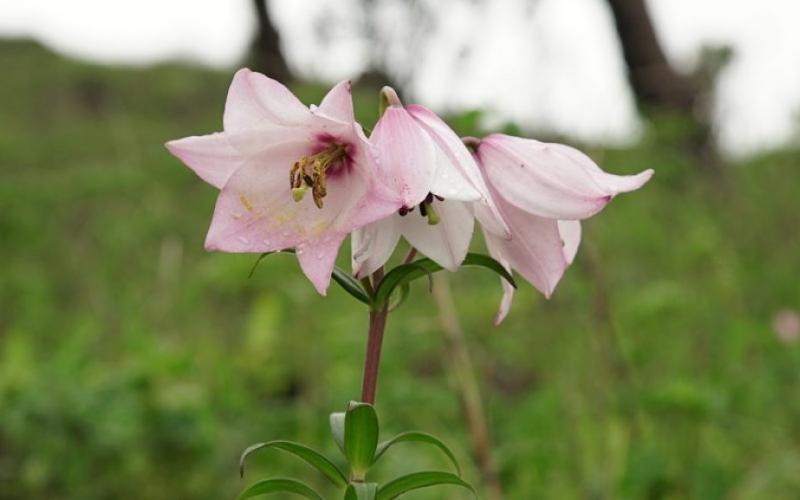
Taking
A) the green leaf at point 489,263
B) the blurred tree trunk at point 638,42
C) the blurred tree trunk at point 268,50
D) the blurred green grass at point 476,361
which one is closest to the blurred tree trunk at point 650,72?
the blurred tree trunk at point 638,42

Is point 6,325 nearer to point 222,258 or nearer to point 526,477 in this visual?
point 222,258

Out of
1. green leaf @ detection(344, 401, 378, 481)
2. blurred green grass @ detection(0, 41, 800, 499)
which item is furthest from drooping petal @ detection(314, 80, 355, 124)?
blurred green grass @ detection(0, 41, 800, 499)

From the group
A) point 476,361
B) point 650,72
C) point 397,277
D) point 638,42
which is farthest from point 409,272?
point 638,42

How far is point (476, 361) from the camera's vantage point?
2781 millimetres

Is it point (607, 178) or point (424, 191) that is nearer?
point (424, 191)

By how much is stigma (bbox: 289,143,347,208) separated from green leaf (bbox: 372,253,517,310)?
83 mm

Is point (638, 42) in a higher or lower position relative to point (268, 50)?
higher

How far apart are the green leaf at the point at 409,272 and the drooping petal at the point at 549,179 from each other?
0.18ft

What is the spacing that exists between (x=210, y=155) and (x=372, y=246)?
0.16 m

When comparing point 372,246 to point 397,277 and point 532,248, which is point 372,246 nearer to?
point 397,277

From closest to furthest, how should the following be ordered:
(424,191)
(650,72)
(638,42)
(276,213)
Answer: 1. (424,191)
2. (276,213)
3. (650,72)
4. (638,42)

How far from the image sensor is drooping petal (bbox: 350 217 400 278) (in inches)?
31.2

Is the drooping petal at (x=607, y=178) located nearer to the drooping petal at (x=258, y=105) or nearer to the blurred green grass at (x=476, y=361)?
the drooping petal at (x=258, y=105)

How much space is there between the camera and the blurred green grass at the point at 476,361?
6.39 feet
